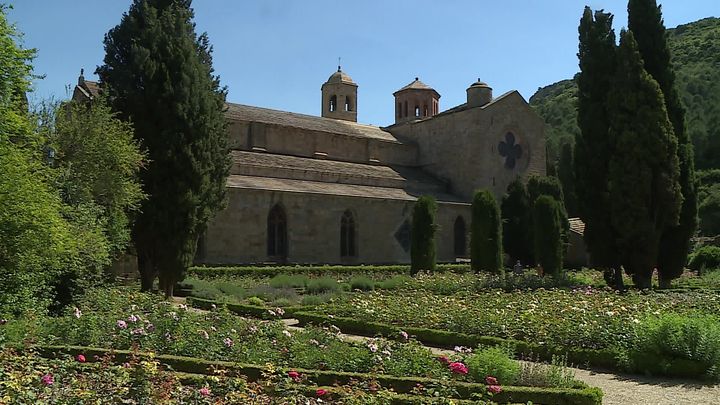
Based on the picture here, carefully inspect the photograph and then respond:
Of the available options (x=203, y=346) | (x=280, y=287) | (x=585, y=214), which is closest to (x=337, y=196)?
(x=280, y=287)

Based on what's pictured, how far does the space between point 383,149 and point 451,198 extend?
537cm

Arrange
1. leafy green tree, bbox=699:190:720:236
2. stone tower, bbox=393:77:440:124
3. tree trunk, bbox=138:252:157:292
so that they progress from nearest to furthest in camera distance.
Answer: tree trunk, bbox=138:252:157:292, leafy green tree, bbox=699:190:720:236, stone tower, bbox=393:77:440:124

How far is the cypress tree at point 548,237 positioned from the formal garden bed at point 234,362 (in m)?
13.7

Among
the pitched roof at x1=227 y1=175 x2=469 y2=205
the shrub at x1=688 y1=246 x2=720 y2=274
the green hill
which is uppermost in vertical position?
the green hill

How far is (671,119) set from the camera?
18.2 metres

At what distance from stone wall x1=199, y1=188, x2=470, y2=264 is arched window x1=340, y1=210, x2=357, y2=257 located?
0.77ft

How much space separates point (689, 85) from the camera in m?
59.6

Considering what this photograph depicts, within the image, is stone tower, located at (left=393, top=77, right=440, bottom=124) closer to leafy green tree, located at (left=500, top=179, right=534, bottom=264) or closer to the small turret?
the small turret

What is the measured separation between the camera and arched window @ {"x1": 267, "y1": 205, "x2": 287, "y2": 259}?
25.0 metres

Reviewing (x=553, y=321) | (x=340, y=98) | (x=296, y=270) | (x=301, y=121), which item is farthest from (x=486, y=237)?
(x=340, y=98)

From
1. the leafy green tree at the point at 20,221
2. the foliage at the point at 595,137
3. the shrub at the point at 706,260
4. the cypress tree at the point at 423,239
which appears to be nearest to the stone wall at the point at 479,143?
the shrub at the point at 706,260

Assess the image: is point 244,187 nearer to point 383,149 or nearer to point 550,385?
point 383,149

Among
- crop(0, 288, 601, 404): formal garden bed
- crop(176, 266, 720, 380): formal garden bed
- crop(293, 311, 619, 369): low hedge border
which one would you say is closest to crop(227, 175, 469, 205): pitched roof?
crop(176, 266, 720, 380): formal garden bed

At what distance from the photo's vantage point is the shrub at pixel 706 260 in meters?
25.7
